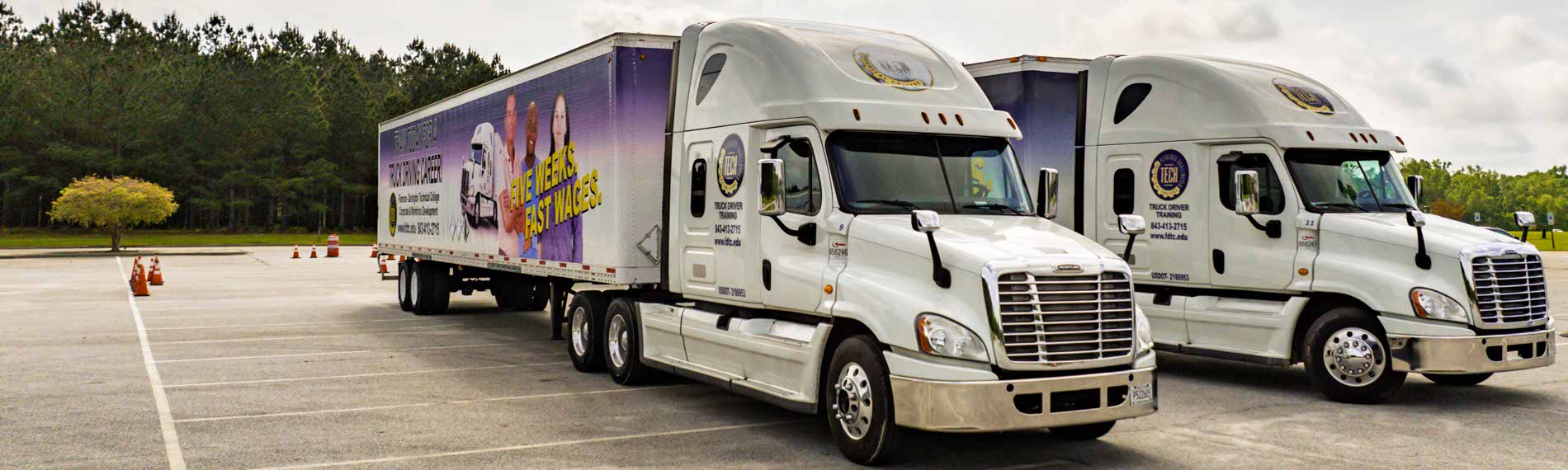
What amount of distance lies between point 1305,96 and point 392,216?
557 inches

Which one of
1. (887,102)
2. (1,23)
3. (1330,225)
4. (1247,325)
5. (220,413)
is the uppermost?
(1,23)

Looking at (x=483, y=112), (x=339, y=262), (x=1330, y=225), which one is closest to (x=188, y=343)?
(x=483, y=112)

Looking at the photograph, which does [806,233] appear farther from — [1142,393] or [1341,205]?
[1341,205]

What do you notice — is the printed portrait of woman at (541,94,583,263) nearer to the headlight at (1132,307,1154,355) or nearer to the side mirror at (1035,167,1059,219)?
the side mirror at (1035,167,1059,219)

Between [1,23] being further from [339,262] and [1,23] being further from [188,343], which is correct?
[188,343]

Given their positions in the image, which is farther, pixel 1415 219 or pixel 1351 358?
pixel 1351 358

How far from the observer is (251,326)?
1658 cm

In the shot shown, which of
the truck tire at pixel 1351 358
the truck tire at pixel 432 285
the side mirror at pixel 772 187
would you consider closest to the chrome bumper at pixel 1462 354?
the truck tire at pixel 1351 358

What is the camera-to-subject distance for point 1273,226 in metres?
10.4

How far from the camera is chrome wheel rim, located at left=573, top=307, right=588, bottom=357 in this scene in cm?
1149

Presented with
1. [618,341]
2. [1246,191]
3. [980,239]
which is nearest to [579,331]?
[618,341]

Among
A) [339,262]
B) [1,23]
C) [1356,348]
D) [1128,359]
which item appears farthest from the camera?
[1,23]

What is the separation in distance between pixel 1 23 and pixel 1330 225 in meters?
120

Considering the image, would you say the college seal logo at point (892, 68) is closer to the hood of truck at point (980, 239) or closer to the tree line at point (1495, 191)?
the hood of truck at point (980, 239)
